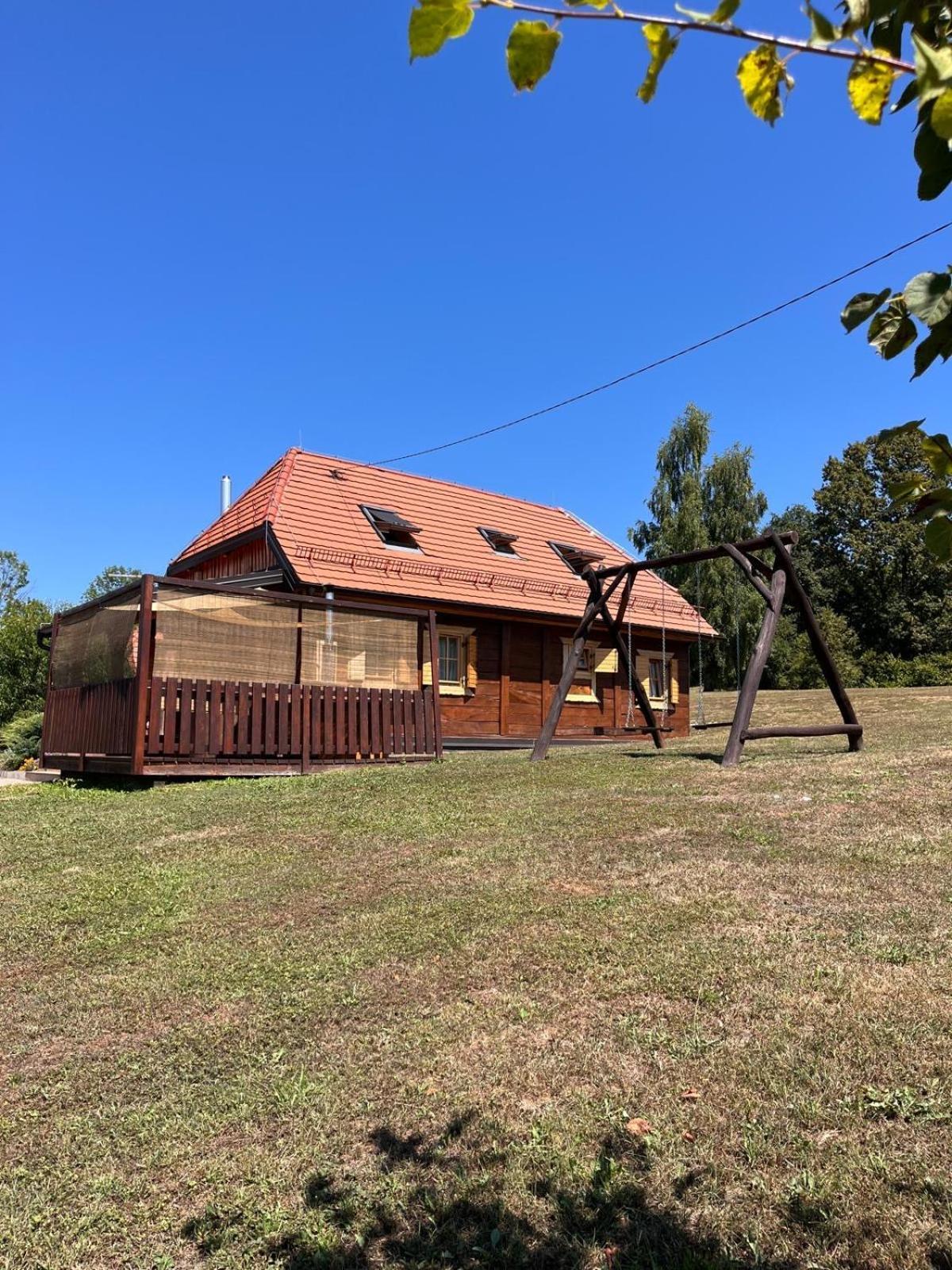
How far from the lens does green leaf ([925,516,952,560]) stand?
1.31 metres

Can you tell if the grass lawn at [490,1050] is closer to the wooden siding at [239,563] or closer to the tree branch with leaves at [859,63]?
the tree branch with leaves at [859,63]

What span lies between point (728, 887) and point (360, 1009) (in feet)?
7.84

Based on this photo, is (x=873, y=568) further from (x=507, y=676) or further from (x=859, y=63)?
(x=859, y=63)

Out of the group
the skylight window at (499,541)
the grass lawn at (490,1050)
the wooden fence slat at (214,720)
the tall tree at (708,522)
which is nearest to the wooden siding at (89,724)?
the wooden fence slat at (214,720)

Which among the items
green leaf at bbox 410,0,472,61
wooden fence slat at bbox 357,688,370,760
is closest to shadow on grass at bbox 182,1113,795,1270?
green leaf at bbox 410,0,472,61

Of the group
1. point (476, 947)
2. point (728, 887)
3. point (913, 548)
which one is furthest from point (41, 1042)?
point (913, 548)

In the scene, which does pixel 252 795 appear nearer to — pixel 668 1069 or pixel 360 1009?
pixel 360 1009

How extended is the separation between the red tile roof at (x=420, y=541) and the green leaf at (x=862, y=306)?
14.4m

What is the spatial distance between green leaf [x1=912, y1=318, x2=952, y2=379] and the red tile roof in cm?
1443

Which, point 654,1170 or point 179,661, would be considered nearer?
point 654,1170

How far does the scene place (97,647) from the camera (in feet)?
39.0

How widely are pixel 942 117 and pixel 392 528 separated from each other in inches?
730

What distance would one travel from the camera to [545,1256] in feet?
7.39

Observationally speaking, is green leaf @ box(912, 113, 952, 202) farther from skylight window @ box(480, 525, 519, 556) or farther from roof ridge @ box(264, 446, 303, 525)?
skylight window @ box(480, 525, 519, 556)
